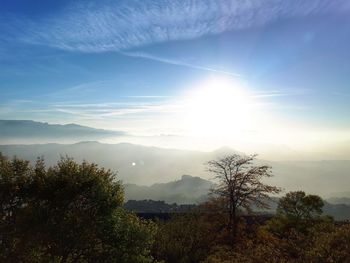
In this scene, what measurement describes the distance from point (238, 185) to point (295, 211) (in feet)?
40.1

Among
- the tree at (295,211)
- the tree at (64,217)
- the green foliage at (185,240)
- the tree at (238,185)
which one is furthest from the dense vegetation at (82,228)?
the tree at (295,211)

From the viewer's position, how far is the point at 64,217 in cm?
2856

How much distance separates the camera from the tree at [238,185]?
4172cm

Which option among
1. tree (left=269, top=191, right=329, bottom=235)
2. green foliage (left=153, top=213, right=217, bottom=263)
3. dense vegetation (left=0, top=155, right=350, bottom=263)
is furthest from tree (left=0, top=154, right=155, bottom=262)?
tree (left=269, top=191, right=329, bottom=235)

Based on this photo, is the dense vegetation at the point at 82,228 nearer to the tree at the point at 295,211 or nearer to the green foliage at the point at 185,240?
the green foliage at the point at 185,240

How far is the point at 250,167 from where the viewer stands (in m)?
42.8

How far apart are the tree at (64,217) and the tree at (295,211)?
22908 mm

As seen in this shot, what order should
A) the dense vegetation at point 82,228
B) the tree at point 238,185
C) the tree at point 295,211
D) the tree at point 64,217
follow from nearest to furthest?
the dense vegetation at point 82,228, the tree at point 64,217, the tree at point 238,185, the tree at point 295,211

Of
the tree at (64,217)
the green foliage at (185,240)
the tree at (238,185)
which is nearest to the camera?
the tree at (64,217)

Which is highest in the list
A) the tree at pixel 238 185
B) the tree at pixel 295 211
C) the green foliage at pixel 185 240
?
the tree at pixel 238 185

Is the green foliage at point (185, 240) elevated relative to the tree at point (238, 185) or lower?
lower

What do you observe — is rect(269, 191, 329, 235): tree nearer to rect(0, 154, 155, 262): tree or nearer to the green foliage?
the green foliage

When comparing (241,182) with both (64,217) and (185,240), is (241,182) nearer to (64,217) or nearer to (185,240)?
(185,240)

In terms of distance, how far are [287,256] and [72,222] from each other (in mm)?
15343
